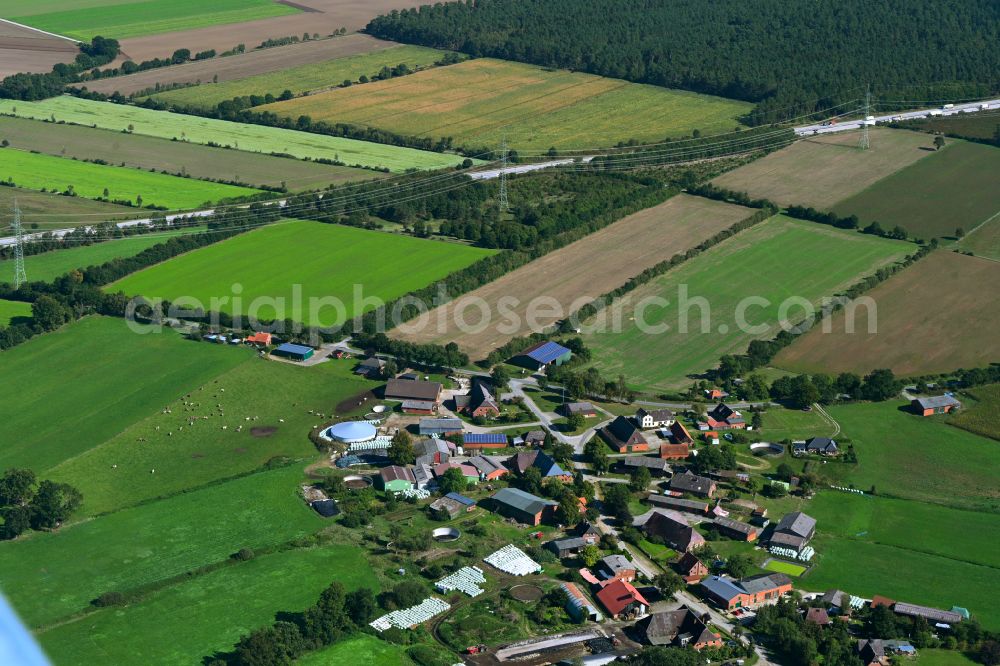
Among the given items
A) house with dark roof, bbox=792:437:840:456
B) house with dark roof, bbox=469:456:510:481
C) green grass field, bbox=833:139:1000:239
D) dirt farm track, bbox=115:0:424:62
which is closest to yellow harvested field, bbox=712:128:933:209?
green grass field, bbox=833:139:1000:239

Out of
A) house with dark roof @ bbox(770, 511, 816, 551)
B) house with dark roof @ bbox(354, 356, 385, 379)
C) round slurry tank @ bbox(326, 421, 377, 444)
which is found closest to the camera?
house with dark roof @ bbox(770, 511, 816, 551)

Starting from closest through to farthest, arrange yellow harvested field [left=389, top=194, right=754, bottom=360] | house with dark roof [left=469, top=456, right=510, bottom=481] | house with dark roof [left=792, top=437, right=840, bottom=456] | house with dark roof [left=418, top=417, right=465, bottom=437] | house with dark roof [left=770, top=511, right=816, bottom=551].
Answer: house with dark roof [left=770, top=511, right=816, bottom=551] < house with dark roof [left=469, top=456, right=510, bottom=481] < house with dark roof [left=792, top=437, right=840, bottom=456] < house with dark roof [left=418, top=417, right=465, bottom=437] < yellow harvested field [left=389, top=194, right=754, bottom=360]

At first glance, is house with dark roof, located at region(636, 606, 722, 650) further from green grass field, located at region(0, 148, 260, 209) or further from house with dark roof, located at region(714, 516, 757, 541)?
green grass field, located at region(0, 148, 260, 209)

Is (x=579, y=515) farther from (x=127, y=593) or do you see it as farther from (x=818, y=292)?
(x=818, y=292)

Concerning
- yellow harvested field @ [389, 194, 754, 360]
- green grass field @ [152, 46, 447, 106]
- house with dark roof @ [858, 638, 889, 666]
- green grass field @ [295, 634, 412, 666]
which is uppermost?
green grass field @ [152, 46, 447, 106]

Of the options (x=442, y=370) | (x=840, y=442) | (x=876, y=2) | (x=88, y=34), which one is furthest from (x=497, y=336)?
(x=876, y=2)

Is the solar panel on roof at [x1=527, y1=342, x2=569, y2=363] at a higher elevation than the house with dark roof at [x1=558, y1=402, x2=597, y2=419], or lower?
higher

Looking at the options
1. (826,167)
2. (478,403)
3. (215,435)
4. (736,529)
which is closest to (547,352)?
(478,403)
